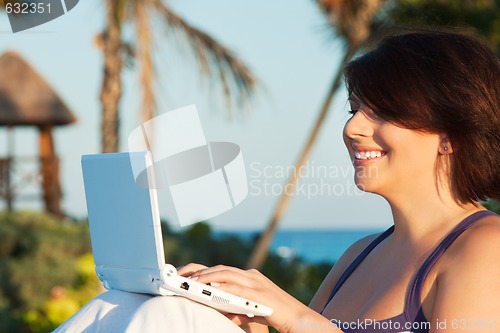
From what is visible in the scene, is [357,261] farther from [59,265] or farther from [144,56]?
[59,265]

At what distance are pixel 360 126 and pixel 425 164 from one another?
21 centimetres

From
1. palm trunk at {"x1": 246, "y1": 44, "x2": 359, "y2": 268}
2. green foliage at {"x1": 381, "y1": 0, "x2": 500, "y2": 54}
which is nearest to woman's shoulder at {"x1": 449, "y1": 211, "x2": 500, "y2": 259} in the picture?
green foliage at {"x1": 381, "y1": 0, "x2": 500, "y2": 54}

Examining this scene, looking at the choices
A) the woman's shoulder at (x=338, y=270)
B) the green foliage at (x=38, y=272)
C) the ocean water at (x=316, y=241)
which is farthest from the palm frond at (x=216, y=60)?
the ocean water at (x=316, y=241)

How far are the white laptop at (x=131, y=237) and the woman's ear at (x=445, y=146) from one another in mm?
695

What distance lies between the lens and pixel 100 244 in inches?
90.8

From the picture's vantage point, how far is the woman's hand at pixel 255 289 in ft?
6.79

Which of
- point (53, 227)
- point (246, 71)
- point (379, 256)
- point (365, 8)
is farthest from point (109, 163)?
point (53, 227)

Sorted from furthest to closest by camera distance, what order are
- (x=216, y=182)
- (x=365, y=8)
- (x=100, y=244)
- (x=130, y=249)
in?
1. (x=365, y=8)
2. (x=216, y=182)
3. (x=100, y=244)
4. (x=130, y=249)

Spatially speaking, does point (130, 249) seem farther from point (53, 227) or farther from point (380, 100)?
point (53, 227)

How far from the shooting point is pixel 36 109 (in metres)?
17.8

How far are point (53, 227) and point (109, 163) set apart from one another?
10929 mm

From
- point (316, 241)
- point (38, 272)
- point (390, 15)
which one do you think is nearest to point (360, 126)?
point (38, 272)

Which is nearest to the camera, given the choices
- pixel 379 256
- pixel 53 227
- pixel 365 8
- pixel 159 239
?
pixel 159 239

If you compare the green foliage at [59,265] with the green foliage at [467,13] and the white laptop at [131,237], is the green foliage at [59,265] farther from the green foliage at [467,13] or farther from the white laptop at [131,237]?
the white laptop at [131,237]
